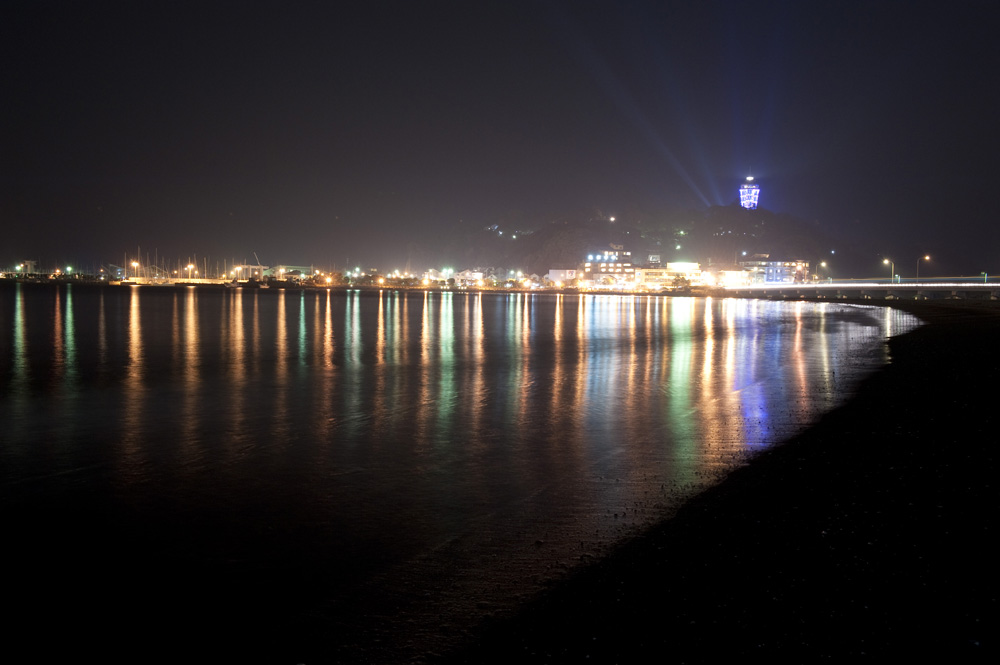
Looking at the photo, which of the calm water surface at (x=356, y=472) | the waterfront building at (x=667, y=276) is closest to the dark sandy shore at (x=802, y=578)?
the calm water surface at (x=356, y=472)

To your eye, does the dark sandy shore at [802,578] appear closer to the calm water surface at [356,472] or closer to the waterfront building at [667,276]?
the calm water surface at [356,472]

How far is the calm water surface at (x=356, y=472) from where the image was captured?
5239mm

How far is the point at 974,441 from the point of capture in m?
8.84

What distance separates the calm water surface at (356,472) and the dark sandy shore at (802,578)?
511 mm

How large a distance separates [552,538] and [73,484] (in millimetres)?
5695

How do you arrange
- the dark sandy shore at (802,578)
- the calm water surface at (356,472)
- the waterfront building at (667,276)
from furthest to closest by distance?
the waterfront building at (667,276)
the calm water surface at (356,472)
the dark sandy shore at (802,578)

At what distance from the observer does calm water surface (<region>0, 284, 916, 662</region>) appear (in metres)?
5.24

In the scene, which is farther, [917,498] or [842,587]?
[917,498]

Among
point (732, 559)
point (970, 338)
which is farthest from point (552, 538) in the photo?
point (970, 338)

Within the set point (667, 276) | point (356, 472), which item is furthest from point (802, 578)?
point (667, 276)

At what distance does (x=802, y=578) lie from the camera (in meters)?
4.88

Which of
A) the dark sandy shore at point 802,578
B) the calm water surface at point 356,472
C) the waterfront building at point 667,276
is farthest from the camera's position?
the waterfront building at point 667,276

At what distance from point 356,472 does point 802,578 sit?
5474 millimetres

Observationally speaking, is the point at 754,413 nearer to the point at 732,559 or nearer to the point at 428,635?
the point at 732,559
